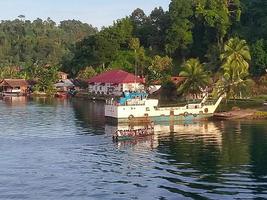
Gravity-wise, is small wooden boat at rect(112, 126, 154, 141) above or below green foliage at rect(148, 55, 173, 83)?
below

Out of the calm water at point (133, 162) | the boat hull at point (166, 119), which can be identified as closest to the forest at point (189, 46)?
the boat hull at point (166, 119)

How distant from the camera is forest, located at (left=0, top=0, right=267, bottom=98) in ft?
304

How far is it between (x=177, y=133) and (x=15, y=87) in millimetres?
78320

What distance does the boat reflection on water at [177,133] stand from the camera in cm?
5981

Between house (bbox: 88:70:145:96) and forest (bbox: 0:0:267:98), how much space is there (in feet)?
11.7

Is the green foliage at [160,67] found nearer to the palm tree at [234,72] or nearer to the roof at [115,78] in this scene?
the roof at [115,78]

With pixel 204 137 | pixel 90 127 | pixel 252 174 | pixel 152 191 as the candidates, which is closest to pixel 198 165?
pixel 252 174

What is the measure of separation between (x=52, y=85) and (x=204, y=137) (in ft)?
244

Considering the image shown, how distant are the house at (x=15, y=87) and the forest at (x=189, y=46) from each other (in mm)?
5234

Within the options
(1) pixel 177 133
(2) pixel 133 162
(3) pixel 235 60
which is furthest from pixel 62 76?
(2) pixel 133 162

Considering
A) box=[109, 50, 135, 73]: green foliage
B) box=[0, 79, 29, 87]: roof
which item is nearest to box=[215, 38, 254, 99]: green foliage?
box=[109, 50, 135, 73]: green foliage

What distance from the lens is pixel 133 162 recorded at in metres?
50.0

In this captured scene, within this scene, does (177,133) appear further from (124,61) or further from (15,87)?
(15,87)

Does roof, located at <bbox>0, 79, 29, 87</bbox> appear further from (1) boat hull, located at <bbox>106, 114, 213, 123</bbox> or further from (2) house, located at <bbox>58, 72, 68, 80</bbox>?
(1) boat hull, located at <bbox>106, 114, 213, 123</bbox>
